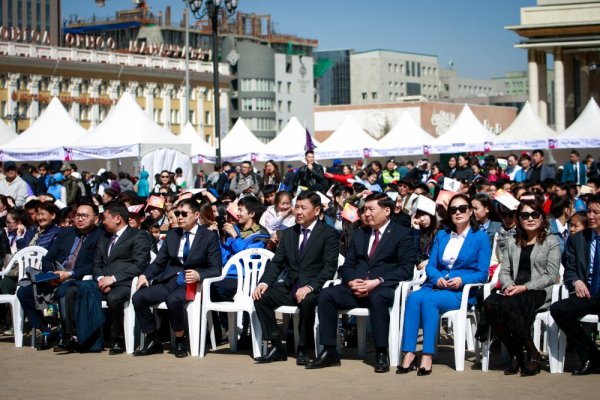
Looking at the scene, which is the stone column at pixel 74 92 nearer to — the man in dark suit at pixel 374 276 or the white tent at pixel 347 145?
the white tent at pixel 347 145

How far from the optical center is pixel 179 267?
1178 cm

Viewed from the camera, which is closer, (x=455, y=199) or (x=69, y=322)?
(x=455, y=199)

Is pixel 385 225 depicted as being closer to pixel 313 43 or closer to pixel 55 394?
pixel 55 394

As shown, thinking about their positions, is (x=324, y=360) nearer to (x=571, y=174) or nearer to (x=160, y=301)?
(x=160, y=301)

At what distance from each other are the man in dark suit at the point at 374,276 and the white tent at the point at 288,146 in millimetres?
29004

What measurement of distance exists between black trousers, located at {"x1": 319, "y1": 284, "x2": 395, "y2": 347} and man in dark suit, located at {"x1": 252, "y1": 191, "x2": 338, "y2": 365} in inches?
9.3

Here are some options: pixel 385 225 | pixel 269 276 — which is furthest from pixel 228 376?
pixel 385 225

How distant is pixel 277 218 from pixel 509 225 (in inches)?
112

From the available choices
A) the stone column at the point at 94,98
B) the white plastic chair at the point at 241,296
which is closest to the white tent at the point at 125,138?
the white plastic chair at the point at 241,296

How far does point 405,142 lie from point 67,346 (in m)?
29.0

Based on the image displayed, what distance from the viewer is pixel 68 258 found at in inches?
495

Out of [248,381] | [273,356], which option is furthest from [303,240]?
[248,381]

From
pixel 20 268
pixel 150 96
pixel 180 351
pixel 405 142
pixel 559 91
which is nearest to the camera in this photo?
pixel 180 351

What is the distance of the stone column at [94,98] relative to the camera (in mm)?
91625
